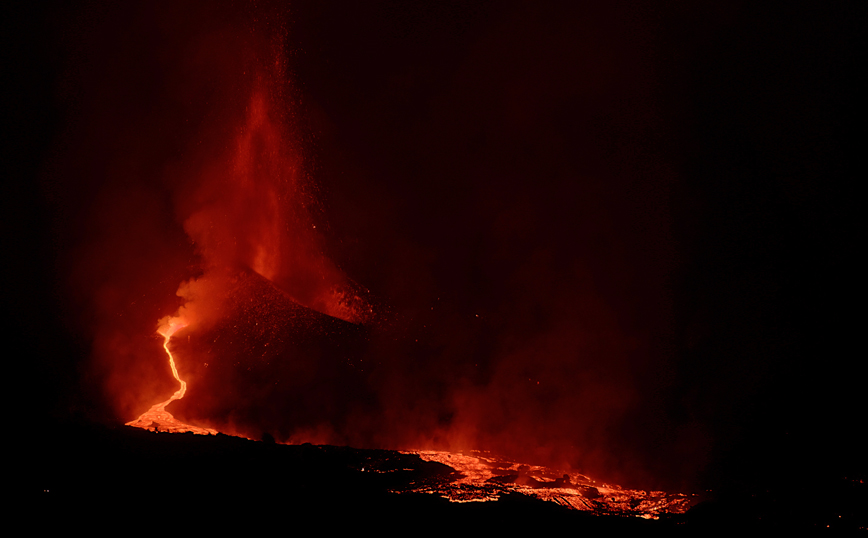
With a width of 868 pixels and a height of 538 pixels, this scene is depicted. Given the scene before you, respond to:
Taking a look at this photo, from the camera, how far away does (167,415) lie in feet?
19.9

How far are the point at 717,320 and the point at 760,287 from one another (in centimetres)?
47

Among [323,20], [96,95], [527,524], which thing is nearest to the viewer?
[527,524]

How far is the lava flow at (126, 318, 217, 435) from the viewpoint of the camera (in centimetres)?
558

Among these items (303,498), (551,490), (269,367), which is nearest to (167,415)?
(269,367)

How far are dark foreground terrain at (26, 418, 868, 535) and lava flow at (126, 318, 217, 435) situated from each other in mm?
898

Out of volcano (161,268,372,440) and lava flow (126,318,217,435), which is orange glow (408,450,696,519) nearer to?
volcano (161,268,372,440)

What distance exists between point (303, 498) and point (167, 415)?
2.92m

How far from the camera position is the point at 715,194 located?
5359 millimetres

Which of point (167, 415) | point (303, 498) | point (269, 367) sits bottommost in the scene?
point (303, 498)

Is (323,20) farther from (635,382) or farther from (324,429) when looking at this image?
(635,382)

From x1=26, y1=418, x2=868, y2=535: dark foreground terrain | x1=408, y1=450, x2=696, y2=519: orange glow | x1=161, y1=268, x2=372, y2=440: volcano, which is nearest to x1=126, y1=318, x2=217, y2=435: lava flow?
x1=161, y1=268, x2=372, y2=440: volcano

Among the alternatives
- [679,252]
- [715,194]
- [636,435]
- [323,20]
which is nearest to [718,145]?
[715,194]

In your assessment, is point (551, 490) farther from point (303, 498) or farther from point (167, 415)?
point (167, 415)

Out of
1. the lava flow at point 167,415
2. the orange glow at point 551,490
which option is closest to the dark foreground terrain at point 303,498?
the orange glow at point 551,490
